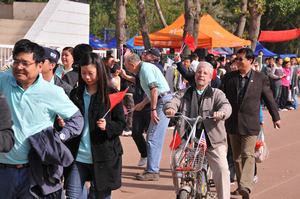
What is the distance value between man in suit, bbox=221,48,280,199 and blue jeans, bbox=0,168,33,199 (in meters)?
4.04

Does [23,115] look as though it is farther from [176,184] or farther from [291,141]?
[291,141]

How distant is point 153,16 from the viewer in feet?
168

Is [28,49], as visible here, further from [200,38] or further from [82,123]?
[200,38]

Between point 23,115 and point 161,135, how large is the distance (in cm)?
528

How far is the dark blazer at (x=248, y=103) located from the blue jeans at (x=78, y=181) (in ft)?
9.78

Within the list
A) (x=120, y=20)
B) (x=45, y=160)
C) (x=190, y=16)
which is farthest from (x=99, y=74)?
(x=120, y=20)

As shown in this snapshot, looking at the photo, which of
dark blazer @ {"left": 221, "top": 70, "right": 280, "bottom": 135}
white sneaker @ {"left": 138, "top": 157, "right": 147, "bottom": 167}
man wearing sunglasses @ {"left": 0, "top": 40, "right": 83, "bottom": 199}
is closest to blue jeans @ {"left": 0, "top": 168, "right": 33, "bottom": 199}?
man wearing sunglasses @ {"left": 0, "top": 40, "right": 83, "bottom": 199}

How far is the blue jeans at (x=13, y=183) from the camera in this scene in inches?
195

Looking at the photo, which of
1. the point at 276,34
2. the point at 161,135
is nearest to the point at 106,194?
the point at 161,135

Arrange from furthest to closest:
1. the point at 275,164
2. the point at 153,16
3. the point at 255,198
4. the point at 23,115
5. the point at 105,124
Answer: the point at 153,16
the point at 275,164
the point at 255,198
the point at 105,124
the point at 23,115

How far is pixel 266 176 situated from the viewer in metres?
10.7

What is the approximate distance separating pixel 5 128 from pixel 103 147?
169 centimetres

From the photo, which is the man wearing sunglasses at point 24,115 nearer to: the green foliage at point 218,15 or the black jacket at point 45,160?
the black jacket at point 45,160

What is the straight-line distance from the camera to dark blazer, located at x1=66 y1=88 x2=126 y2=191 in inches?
236
